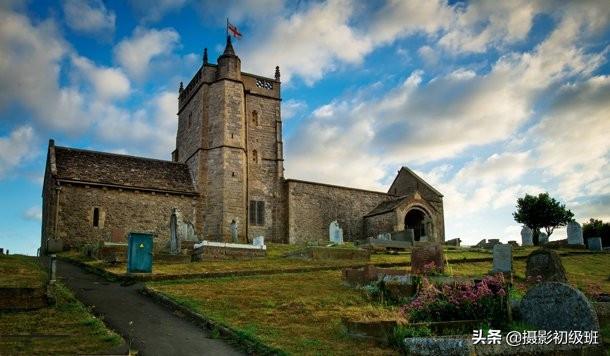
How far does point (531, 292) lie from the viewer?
Answer: 348 inches

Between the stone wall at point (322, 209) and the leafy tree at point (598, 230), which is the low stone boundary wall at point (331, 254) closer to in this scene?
the stone wall at point (322, 209)

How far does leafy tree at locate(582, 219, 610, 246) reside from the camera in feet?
168

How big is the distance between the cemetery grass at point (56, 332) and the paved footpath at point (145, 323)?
1.50 feet

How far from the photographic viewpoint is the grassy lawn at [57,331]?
7.93 meters

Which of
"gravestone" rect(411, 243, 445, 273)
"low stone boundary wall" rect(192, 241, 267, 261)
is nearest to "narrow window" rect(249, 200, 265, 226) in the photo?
"low stone boundary wall" rect(192, 241, 267, 261)

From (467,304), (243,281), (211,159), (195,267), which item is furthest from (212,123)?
(467,304)

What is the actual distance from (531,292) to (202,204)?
2738cm

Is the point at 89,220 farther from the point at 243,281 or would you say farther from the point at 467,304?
the point at 467,304

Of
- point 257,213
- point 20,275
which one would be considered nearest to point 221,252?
point 20,275

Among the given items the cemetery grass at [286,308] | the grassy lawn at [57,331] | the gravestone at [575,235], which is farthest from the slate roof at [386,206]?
the grassy lawn at [57,331]

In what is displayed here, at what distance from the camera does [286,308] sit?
11.8m

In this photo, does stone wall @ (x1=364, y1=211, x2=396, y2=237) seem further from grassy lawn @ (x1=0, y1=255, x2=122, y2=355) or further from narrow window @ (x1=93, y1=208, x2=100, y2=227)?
grassy lawn @ (x1=0, y1=255, x2=122, y2=355)

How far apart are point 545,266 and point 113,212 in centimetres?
2398

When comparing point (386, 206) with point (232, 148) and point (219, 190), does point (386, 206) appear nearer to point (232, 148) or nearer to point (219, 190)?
point (232, 148)
